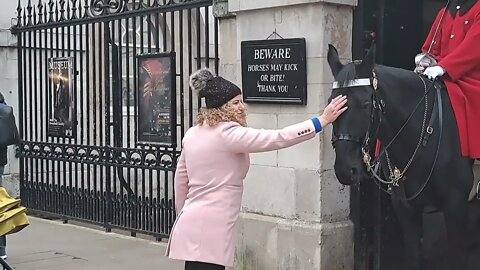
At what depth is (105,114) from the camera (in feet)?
32.8

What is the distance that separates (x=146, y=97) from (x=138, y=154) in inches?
32.0

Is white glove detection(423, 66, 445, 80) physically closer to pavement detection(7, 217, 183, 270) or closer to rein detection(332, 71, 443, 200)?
rein detection(332, 71, 443, 200)

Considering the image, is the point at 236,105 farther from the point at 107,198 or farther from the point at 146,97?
the point at 107,198

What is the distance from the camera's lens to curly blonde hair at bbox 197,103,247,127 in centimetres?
458

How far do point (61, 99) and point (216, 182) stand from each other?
6806mm

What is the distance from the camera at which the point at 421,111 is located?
498 cm

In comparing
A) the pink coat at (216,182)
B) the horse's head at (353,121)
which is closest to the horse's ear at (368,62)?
the horse's head at (353,121)

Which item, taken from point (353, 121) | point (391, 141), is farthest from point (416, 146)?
point (353, 121)

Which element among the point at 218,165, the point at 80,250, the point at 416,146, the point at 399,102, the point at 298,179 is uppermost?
the point at 399,102

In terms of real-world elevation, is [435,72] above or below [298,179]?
above

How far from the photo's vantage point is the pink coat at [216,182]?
14.8ft

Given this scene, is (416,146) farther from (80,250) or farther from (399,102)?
(80,250)

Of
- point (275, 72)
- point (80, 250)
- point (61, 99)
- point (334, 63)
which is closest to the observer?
point (334, 63)

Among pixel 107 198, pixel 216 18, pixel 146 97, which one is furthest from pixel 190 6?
pixel 107 198
